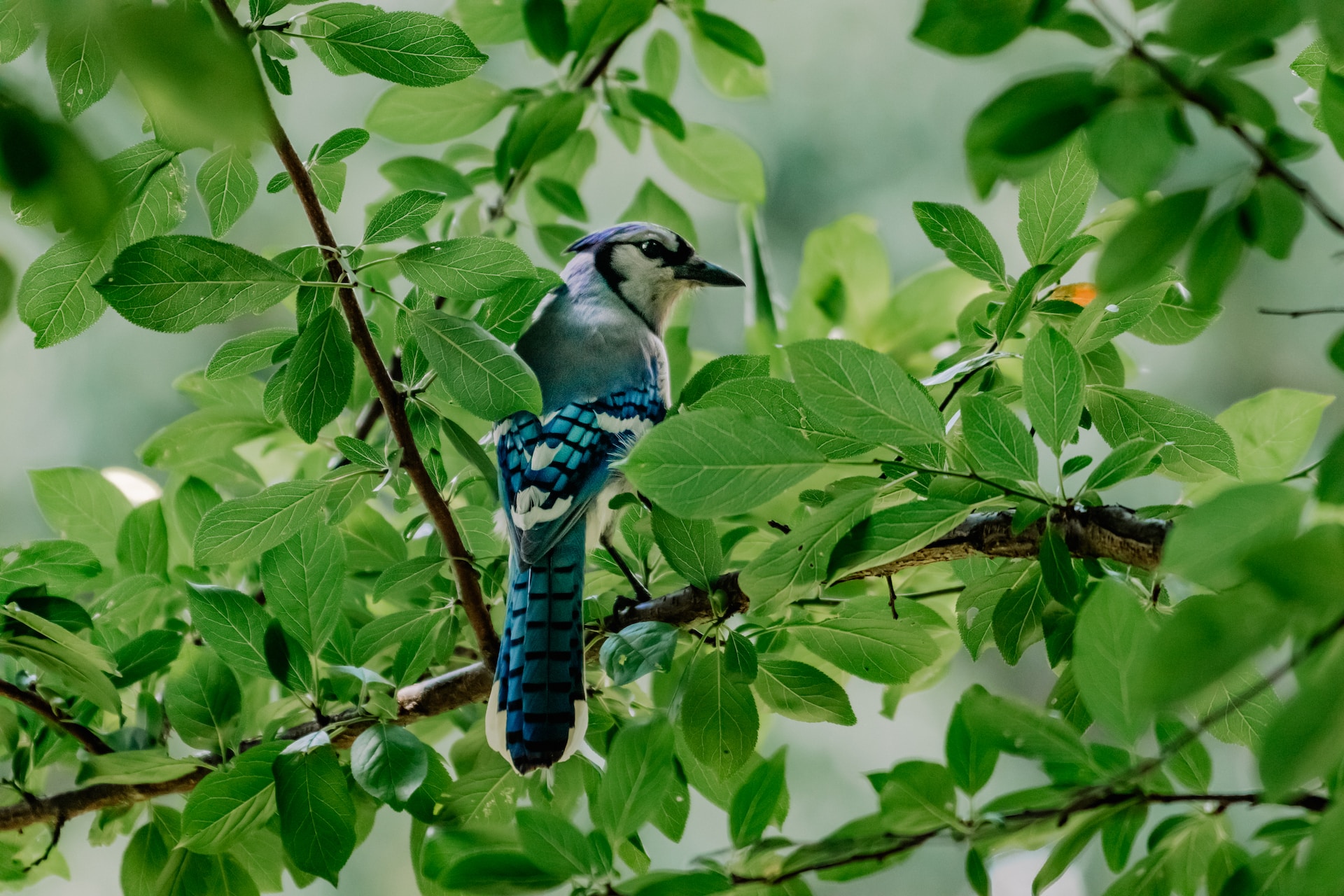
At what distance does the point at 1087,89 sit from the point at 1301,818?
1.10 feet

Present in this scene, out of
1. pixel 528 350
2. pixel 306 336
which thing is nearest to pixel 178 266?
pixel 306 336

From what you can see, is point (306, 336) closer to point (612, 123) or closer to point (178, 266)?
point (178, 266)

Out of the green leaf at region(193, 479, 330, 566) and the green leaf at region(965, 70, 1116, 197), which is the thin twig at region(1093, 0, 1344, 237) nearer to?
the green leaf at region(965, 70, 1116, 197)

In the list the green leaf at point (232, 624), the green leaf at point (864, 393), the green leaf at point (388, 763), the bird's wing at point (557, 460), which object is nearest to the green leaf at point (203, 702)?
the green leaf at point (232, 624)

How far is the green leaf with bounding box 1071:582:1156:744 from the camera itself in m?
0.44

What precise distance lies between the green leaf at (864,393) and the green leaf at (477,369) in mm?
169

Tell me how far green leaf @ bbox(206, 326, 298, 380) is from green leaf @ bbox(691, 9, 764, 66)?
0.50m

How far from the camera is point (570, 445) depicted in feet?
3.13

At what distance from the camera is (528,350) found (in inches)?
42.4

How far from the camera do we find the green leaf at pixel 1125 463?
0.54 metres

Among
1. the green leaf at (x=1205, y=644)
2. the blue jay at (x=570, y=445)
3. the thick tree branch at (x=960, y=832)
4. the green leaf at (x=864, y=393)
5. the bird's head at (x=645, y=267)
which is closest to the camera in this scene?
the green leaf at (x=1205, y=644)

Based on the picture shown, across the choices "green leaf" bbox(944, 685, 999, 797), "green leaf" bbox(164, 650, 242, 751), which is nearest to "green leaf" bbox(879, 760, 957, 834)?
"green leaf" bbox(944, 685, 999, 797)

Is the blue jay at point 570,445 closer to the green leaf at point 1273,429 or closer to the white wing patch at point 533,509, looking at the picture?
the white wing patch at point 533,509

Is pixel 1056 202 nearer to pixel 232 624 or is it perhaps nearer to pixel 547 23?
pixel 547 23
